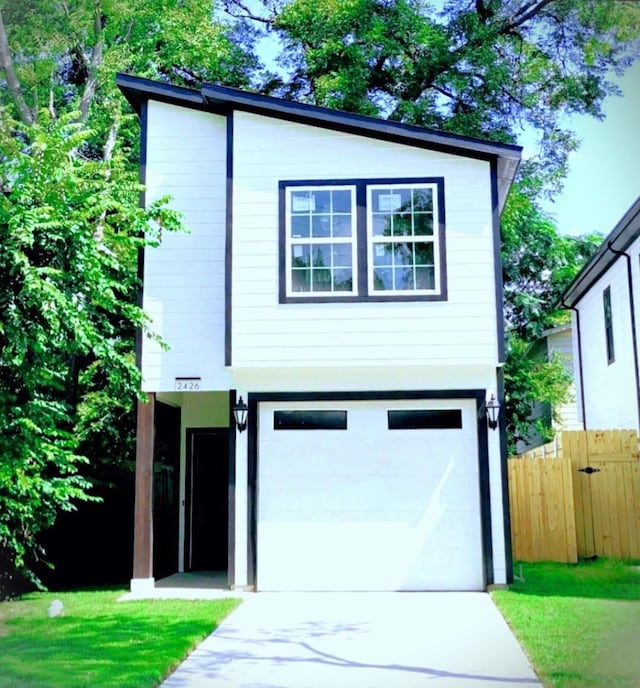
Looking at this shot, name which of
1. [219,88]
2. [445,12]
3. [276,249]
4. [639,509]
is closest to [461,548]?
[639,509]

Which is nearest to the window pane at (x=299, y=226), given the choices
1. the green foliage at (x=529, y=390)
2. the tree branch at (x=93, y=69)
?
the tree branch at (x=93, y=69)

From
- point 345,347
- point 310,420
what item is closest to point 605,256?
point 345,347

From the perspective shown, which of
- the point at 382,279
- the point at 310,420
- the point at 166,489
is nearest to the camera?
the point at 382,279

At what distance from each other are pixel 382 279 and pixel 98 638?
5.28 metres

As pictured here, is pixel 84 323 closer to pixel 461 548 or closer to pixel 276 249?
pixel 276 249

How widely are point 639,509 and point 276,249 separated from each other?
653 centimetres

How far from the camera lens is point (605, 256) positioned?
14094 millimetres

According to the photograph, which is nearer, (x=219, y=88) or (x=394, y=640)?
(x=394, y=640)

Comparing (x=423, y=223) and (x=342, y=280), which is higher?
(x=423, y=223)

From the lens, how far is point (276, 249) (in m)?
10.4

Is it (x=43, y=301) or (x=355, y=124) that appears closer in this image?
(x=43, y=301)

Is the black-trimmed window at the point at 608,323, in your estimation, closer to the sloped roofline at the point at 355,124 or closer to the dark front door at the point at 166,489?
the sloped roofline at the point at 355,124

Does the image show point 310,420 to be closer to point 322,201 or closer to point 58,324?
point 322,201

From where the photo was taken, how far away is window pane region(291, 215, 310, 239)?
1046 centimetres
